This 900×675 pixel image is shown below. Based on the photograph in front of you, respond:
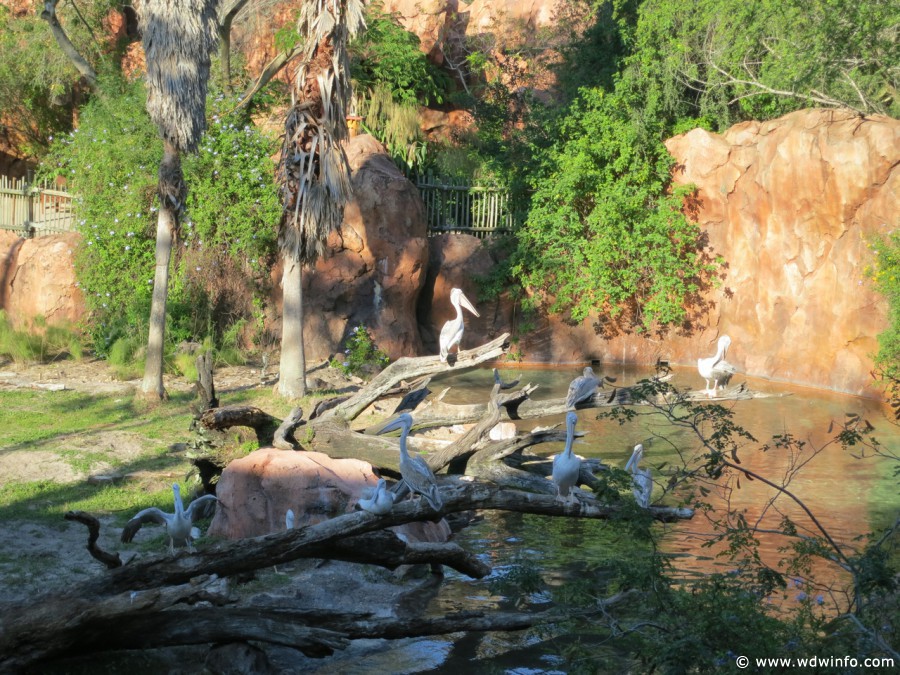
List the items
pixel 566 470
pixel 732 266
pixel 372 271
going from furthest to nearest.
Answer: pixel 732 266 → pixel 372 271 → pixel 566 470

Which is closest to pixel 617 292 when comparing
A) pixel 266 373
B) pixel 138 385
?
pixel 266 373

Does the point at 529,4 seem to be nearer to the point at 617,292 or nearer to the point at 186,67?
the point at 617,292

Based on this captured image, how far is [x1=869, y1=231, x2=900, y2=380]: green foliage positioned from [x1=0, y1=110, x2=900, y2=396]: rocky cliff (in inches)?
27.0

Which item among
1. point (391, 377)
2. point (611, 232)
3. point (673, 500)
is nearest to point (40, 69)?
point (611, 232)

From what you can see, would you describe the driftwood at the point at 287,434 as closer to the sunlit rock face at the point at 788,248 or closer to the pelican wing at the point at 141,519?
the pelican wing at the point at 141,519

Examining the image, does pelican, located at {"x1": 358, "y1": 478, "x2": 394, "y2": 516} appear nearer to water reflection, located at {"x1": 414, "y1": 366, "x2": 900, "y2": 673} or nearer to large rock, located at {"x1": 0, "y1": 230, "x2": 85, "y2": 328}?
water reflection, located at {"x1": 414, "y1": 366, "x2": 900, "y2": 673}

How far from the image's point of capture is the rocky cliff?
18203mm

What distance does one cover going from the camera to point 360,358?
1823 centimetres

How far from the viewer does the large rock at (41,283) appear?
1862 centimetres

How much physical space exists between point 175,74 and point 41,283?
7.38 metres

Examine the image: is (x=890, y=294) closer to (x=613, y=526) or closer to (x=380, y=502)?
(x=613, y=526)

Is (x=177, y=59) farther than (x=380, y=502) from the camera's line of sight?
Yes

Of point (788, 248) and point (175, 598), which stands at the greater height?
point (788, 248)

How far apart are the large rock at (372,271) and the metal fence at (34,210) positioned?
5350 millimetres
